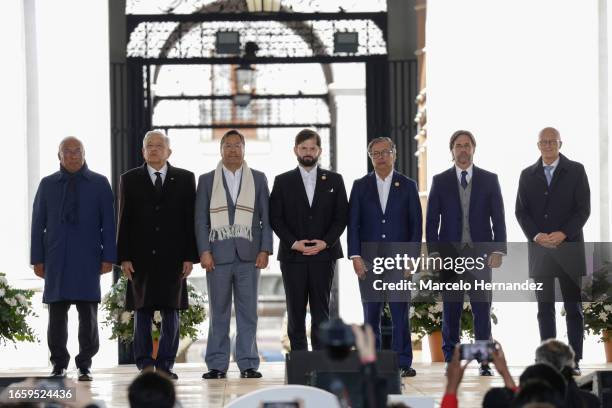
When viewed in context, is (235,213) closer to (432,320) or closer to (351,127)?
(432,320)

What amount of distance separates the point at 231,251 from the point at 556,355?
11.2 feet

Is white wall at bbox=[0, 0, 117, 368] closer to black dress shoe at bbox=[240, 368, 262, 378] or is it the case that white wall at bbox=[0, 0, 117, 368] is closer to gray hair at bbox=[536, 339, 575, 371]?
black dress shoe at bbox=[240, 368, 262, 378]

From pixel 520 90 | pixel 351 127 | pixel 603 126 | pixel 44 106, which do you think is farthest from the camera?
pixel 351 127

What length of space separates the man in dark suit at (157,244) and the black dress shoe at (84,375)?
1.06 feet

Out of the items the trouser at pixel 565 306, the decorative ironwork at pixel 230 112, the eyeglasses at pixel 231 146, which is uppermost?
the decorative ironwork at pixel 230 112

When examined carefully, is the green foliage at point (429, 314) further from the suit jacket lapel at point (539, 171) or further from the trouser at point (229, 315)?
the trouser at point (229, 315)

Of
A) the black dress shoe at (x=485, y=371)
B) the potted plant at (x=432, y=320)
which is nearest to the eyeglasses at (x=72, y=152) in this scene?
the black dress shoe at (x=485, y=371)

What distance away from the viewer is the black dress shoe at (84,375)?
25.3 feet

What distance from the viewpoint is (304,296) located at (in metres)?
7.82

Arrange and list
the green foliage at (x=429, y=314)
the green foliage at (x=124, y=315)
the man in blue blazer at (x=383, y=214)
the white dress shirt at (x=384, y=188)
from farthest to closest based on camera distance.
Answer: the green foliage at (x=124, y=315) → the green foliage at (x=429, y=314) → the white dress shirt at (x=384, y=188) → the man in blue blazer at (x=383, y=214)

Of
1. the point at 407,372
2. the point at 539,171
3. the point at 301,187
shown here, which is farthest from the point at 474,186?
the point at 407,372

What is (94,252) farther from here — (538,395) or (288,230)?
(538,395)

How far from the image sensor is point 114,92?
43.4ft

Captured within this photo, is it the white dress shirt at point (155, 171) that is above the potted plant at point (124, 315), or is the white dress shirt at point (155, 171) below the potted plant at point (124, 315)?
above
